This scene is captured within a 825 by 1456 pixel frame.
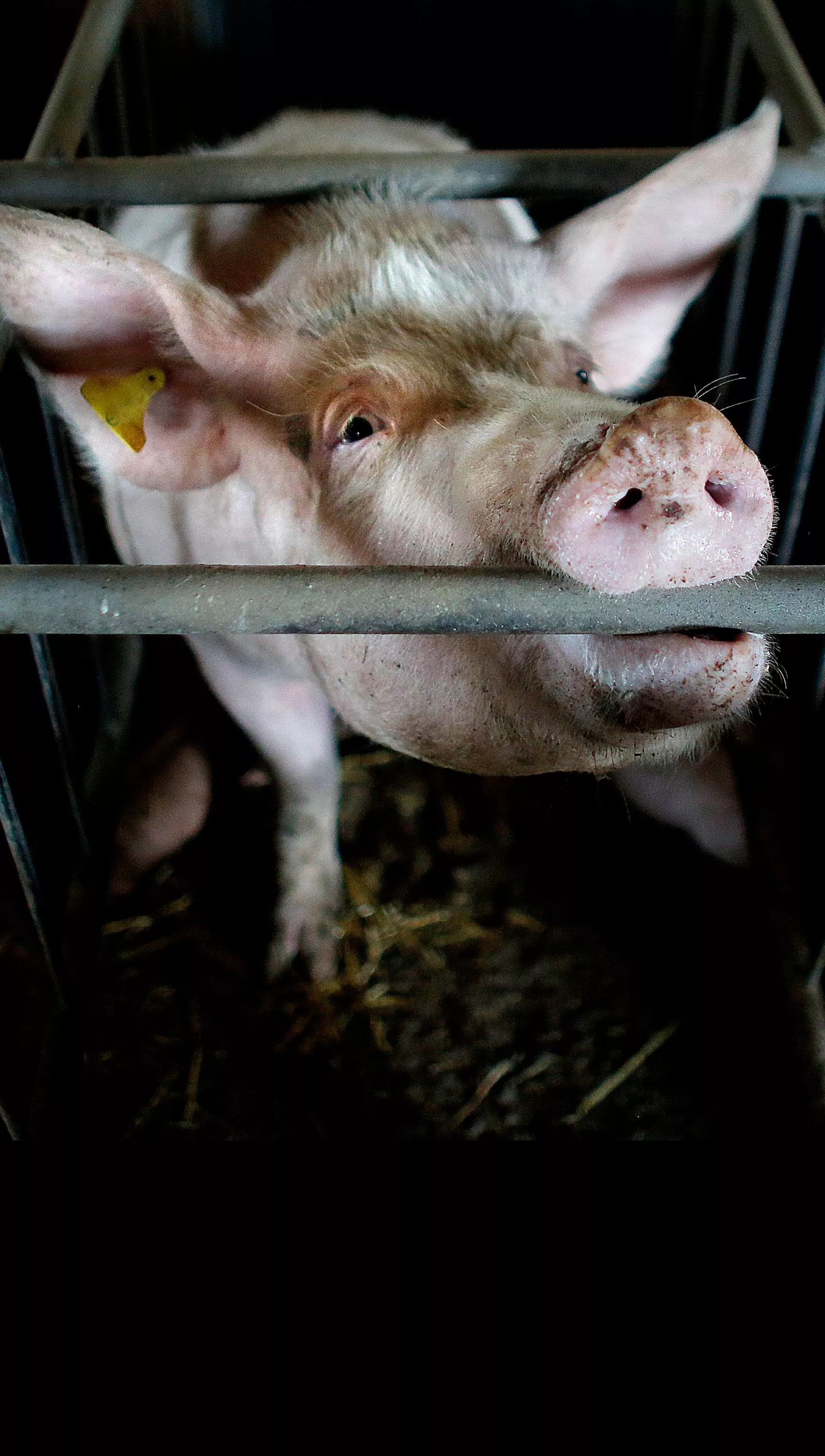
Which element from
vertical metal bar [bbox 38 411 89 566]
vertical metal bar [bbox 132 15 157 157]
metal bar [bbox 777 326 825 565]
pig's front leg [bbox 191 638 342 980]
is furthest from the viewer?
vertical metal bar [bbox 132 15 157 157]

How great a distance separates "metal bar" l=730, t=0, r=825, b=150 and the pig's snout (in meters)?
1.23

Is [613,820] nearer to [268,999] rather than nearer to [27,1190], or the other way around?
[268,999]

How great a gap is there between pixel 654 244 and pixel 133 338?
110 cm

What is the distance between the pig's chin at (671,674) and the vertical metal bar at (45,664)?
0.80 m

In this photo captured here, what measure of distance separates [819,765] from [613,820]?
23.5 inches

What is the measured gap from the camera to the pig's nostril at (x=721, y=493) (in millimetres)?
1273

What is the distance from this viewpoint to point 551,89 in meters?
5.49

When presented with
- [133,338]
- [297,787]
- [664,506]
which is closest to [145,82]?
[133,338]

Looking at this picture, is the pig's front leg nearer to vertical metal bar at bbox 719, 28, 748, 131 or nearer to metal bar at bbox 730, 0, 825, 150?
metal bar at bbox 730, 0, 825, 150

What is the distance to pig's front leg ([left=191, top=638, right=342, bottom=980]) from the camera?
289 cm

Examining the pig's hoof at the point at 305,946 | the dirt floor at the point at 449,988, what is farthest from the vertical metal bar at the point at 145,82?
the pig's hoof at the point at 305,946

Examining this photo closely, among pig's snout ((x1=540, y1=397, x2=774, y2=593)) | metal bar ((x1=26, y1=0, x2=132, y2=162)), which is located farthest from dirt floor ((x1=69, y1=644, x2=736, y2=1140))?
metal bar ((x1=26, y1=0, x2=132, y2=162))

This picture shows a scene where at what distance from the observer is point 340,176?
6.89 feet

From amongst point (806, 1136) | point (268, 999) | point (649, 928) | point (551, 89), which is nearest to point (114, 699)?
point (268, 999)
